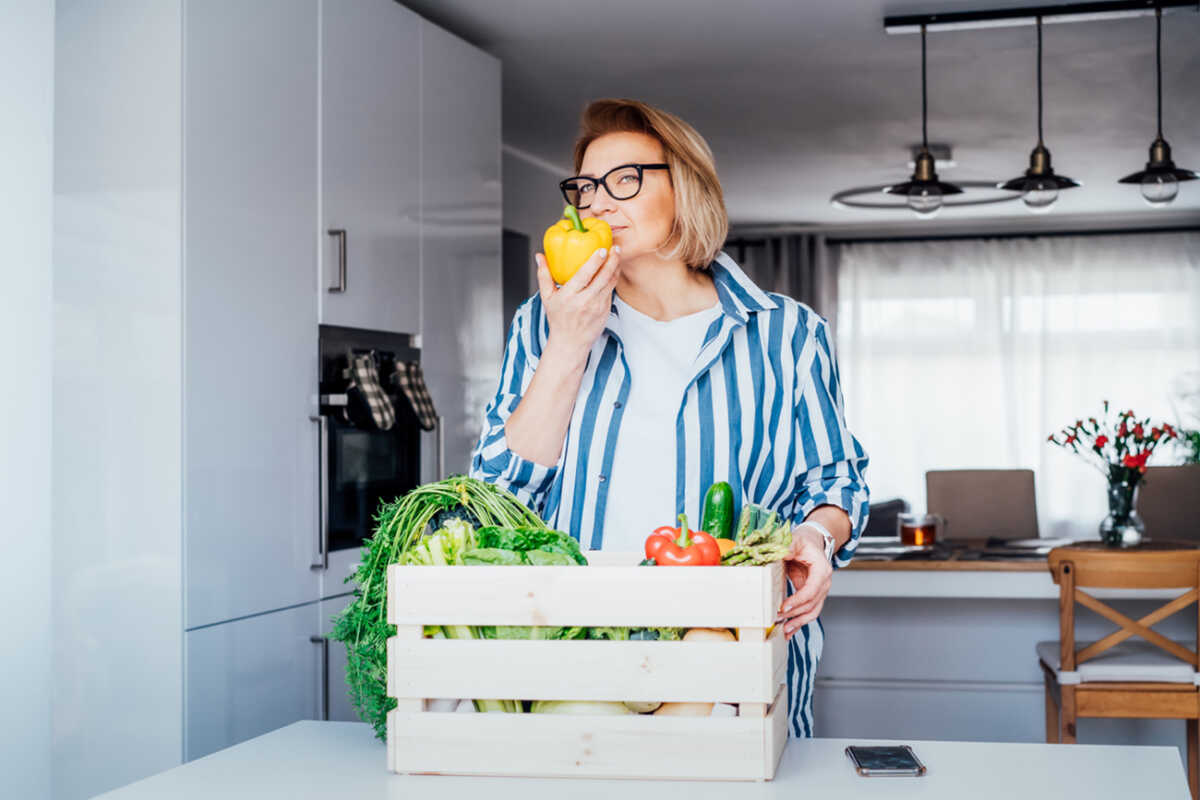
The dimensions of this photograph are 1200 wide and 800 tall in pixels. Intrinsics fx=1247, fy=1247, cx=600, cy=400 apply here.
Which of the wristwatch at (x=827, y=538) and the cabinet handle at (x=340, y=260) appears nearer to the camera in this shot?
the wristwatch at (x=827, y=538)

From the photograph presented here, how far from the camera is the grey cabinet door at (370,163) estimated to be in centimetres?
283

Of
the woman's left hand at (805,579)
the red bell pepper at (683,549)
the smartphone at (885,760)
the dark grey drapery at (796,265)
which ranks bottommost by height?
the smartphone at (885,760)

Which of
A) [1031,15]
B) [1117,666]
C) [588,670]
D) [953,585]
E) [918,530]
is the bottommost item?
[1117,666]

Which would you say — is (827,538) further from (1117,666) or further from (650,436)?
(1117,666)

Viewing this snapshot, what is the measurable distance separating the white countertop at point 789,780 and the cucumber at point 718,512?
217mm

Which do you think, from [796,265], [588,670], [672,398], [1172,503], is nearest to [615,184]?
[672,398]

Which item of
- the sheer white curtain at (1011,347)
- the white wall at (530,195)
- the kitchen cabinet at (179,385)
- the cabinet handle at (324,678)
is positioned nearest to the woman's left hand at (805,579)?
the kitchen cabinet at (179,385)

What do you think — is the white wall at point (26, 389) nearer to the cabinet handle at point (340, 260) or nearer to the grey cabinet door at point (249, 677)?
the grey cabinet door at point (249, 677)

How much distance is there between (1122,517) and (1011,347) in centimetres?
481

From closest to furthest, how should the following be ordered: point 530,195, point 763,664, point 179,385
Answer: point 763,664 → point 179,385 → point 530,195

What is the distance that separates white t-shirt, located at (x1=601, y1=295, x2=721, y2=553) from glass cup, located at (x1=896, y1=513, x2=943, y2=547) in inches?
91.1

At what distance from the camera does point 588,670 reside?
106 cm

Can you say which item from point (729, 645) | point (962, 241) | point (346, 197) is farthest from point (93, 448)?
point (962, 241)

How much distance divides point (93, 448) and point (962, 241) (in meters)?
6.82
